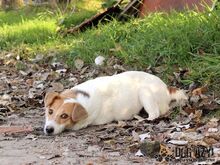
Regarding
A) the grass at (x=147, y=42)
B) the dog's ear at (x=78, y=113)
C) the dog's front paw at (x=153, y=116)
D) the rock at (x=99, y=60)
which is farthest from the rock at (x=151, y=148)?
the rock at (x=99, y=60)

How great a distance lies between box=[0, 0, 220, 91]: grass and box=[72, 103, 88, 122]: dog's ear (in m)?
1.55

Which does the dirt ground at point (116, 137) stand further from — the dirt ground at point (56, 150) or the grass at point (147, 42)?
the grass at point (147, 42)

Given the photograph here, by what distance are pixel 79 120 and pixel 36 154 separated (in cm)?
101

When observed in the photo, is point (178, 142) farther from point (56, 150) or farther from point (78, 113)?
point (78, 113)

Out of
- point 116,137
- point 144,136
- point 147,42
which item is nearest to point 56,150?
point 116,137

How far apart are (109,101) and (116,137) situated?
809 mm

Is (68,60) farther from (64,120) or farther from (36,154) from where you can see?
(36,154)

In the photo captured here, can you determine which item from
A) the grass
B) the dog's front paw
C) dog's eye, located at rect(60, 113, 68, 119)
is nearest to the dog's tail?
the dog's front paw

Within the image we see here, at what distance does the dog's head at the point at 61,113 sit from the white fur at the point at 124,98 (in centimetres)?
15

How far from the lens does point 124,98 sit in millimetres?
6031

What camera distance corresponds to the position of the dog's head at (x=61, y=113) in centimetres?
561

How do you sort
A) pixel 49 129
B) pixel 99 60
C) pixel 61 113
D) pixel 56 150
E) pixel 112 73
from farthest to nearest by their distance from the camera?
pixel 99 60 < pixel 112 73 < pixel 61 113 < pixel 49 129 < pixel 56 150

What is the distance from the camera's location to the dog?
18.7 ft

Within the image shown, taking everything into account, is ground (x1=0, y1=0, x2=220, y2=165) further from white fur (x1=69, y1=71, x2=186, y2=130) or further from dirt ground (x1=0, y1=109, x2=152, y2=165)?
white fur (x1=69, y1=71, x2=186, y2=130)
